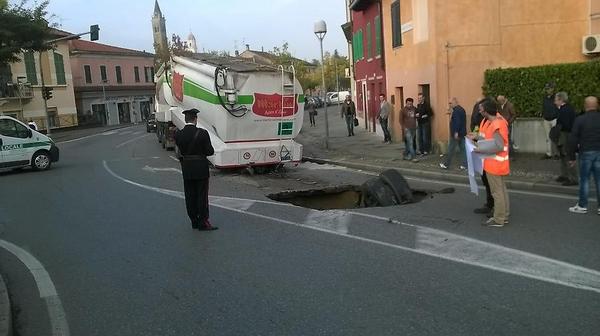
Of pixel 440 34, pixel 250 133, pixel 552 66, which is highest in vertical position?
pixel 440 34

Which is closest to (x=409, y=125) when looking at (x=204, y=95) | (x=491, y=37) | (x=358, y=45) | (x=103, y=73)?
(x=491, y=37)

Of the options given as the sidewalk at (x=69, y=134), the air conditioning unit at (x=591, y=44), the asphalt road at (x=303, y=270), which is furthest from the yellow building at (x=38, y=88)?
the air conditioning unit at (x=591, y=44)

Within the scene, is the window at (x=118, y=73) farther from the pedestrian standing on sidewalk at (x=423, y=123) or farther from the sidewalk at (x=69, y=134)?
the pedestrian standing on sidewalk at (x=423, y=123)

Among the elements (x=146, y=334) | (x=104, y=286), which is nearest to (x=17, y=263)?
(x=104, y=286)

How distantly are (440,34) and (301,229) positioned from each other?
926 cm

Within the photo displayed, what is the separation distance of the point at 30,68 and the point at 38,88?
1.70 m

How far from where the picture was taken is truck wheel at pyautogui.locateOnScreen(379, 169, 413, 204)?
10086 millimetres

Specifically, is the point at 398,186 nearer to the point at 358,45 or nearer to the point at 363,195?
the point at 363,195

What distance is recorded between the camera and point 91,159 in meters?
21.3

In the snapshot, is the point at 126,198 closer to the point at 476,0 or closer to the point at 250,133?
the point at 250,133

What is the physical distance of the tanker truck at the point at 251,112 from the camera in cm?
1400

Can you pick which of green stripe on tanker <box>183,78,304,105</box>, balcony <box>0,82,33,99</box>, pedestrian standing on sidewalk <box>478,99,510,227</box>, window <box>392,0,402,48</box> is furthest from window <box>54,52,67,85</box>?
pedestrian standing on sidewalk <box>478,99,510,227</box>

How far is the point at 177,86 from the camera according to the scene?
1862 centimetres

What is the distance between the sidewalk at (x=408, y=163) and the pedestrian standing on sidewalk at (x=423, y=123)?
376mm
